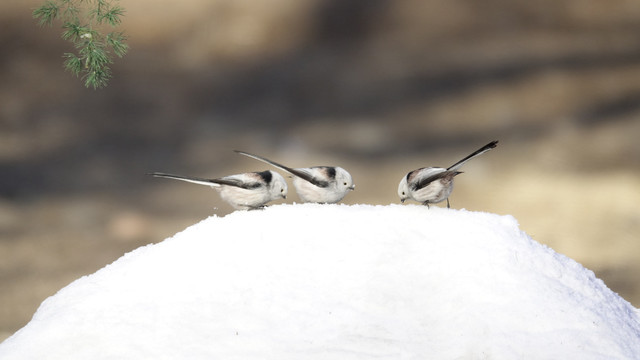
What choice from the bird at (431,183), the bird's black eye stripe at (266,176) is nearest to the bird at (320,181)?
the bird's black eye stripe at (266,176)

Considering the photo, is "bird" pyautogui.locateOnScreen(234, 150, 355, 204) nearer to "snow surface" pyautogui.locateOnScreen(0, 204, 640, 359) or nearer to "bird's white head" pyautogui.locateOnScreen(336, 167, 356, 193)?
"bird's white head" pyautogui.locateOnScreen(336, 167, 356, 193)

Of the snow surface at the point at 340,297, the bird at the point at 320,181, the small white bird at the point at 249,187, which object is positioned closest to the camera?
the snow surface at the point at 340,297

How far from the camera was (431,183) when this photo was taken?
9.53 meters

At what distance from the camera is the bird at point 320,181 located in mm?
10031

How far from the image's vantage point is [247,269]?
9.09 m

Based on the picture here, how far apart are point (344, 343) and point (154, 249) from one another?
4154mm

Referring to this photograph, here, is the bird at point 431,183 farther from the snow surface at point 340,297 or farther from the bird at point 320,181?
the bird at point 320,181

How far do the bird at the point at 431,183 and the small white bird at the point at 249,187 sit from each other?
1924 mm

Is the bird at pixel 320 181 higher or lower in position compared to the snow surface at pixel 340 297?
higher

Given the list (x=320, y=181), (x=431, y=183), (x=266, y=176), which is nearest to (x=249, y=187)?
(x=266, y=176)

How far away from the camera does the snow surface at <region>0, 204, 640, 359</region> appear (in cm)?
766

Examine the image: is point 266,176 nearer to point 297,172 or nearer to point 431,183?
point 297,172

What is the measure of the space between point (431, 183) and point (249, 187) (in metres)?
2.77

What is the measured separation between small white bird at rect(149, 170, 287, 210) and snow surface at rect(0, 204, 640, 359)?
0.43m
